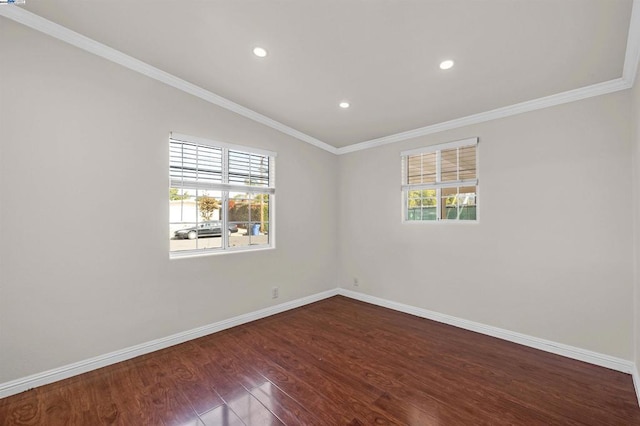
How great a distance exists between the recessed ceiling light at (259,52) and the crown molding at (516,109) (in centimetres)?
226

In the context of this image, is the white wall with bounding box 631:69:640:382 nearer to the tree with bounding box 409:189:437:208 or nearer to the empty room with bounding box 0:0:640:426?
the empty room with bounding box 0:0:640:426

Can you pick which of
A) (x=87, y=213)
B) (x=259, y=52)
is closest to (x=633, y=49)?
(x=259, y=52)

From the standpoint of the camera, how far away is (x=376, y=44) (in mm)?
2189

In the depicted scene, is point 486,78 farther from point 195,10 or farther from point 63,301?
point 63,301

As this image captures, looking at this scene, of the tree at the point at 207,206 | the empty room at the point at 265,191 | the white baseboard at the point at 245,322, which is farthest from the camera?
the tree at the point at 207,206

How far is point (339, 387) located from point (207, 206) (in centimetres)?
245

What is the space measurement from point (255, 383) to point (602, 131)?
3871mm

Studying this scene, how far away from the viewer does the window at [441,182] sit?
3369 millimetres

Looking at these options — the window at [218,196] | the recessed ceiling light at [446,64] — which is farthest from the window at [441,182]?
the window at [218,196]

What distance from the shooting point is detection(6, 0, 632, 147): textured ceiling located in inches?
72.8

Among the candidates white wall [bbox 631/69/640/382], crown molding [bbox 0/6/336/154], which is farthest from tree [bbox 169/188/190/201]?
white wall [bbox 631/69/640/382]

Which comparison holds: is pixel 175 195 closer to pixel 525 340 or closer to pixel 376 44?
pixel 376 44

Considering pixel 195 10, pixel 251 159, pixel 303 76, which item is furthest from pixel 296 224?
pixel 195 10

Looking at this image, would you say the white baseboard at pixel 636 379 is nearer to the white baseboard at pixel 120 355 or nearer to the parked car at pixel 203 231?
the white baseboard at pixel 120 355
